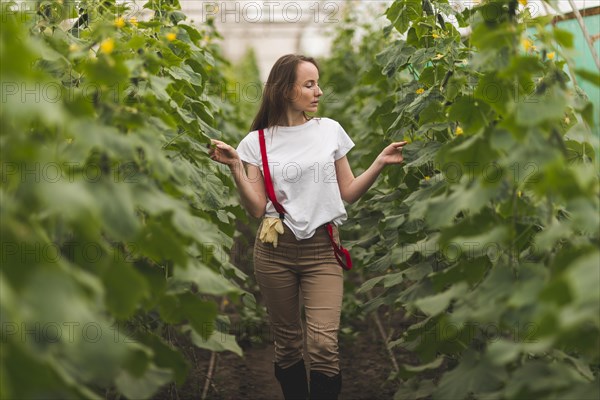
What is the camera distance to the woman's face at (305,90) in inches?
148

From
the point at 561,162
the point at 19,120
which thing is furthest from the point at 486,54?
the point at 19,120

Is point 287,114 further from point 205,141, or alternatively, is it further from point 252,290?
point 252,290

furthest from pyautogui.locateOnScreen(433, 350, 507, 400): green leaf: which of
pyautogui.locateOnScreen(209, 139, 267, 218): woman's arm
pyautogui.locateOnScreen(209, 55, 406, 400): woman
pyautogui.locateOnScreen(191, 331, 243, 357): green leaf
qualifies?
pyautogui.locateOnScreen(209, 139, 267, 218): woman's arm

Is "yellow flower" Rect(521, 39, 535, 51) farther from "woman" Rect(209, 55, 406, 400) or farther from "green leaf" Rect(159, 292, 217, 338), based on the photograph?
"green leaf" Rect(159, 292, 217, 338)

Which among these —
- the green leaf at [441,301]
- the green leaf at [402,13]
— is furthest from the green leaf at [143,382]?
the green leaf at [402,13]

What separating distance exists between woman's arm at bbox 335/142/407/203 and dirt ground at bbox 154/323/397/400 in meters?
1.34

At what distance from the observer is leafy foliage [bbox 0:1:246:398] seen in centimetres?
156

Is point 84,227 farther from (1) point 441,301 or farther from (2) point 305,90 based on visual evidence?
(2) point 305,90

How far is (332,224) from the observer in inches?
148

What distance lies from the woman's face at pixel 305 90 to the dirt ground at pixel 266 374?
1587 millimetres

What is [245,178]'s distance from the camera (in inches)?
147

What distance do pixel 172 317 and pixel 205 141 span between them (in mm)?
1358

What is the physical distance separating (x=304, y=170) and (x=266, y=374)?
2035mm

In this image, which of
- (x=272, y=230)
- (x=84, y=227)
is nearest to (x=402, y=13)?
(x=272, y=230)
